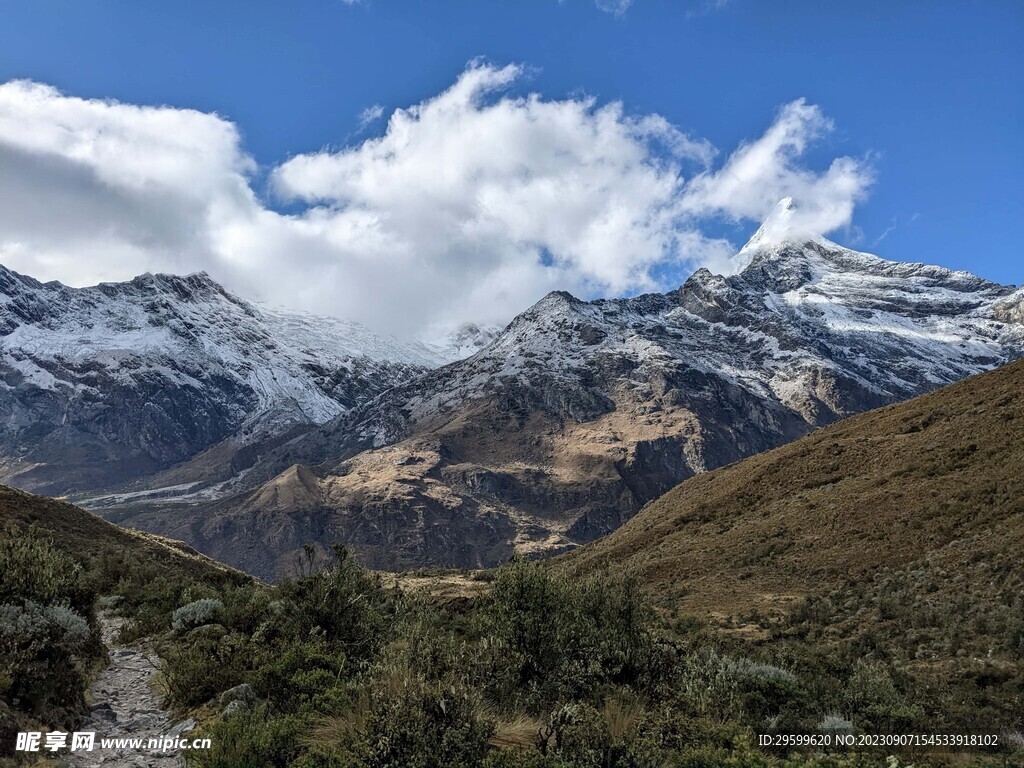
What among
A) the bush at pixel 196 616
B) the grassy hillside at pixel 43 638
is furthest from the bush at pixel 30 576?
the bush at pixel 196 616

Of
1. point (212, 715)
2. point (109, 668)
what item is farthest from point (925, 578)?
point (109, 668)

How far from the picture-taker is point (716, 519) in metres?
44.9

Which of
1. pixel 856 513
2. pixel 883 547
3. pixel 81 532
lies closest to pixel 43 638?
pixel 883 547

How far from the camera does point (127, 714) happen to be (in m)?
11.5

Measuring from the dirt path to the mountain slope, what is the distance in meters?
21.1

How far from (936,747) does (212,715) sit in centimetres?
1314

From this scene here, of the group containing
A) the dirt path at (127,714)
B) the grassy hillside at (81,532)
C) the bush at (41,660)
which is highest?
the grassy hillside at (81,532)

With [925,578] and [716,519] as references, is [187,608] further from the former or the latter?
[716,519]

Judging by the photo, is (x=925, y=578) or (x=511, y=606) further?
(x=925, y=578)

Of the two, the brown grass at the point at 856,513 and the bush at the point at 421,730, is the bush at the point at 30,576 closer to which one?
the bush at the point at 421,730

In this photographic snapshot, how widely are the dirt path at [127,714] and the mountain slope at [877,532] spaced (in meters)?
21.1

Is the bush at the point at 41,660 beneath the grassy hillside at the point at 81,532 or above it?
beneath

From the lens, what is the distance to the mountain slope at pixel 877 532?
23.0 metres

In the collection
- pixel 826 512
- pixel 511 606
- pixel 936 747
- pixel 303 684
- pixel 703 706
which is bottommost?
pixel 936 747
